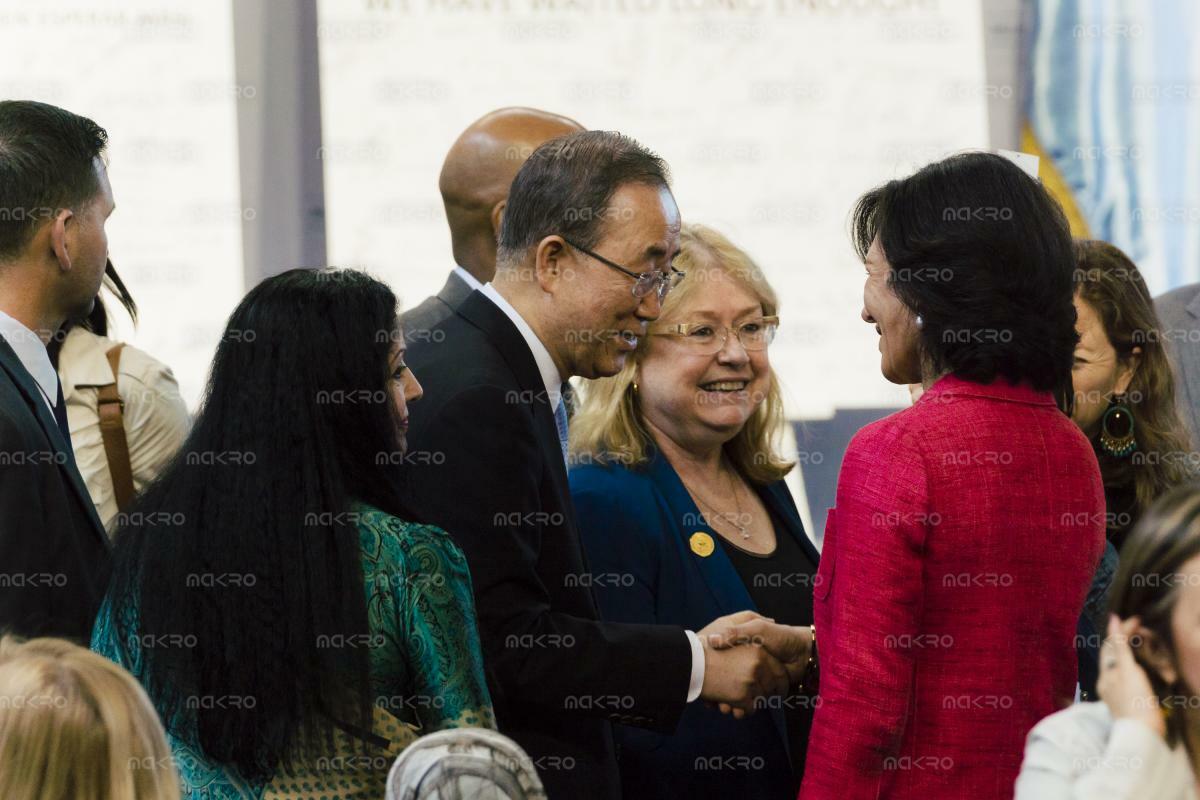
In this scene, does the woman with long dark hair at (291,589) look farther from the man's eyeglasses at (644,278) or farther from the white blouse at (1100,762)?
the white blouse at (1100,762)

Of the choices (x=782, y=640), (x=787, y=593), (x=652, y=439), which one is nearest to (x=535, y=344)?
(x=652, y=439)

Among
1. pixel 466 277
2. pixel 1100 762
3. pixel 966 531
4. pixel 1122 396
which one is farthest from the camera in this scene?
pixel 466 277

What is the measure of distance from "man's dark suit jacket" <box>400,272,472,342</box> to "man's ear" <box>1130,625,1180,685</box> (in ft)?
7.09

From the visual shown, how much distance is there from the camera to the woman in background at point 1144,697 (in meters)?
1.65

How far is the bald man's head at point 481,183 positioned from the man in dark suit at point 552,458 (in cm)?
103

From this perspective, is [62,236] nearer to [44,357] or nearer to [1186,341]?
[44,357]

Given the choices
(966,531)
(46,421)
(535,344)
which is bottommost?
(966,531)

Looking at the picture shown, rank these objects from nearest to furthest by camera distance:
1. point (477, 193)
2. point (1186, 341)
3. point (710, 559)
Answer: point (710, 559) → point (477, 193) → point (1186, 341)

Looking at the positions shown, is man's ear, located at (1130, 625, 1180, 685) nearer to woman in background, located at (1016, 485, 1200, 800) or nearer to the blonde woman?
woman in background, located at (1016, 485, 1200, 800)

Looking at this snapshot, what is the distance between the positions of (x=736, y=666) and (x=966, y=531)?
1.70 feet

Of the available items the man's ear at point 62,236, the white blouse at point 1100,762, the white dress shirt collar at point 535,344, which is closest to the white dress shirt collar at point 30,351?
the man's ear at point 62,236

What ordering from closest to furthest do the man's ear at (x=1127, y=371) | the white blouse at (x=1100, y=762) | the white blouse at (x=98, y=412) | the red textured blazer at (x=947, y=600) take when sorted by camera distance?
1. the white blouse at (x=1100, y=762)
2. the red textured blazer at (x=947, y=600)
3. the man's ear at (x=1127, y=371)
4. the white blouse at (x=98, y=412)

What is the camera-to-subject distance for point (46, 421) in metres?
2.65

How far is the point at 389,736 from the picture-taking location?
205 cm
